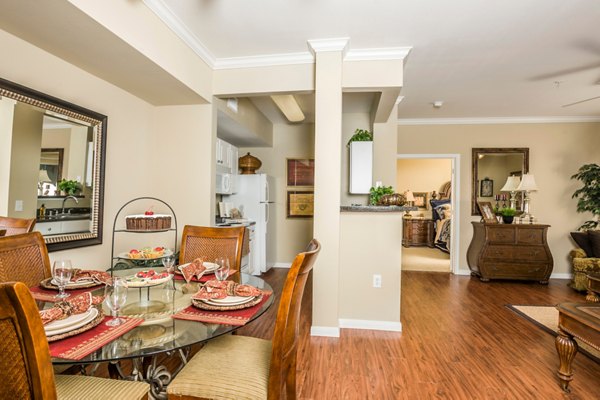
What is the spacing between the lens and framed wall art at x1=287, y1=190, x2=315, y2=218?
553cm

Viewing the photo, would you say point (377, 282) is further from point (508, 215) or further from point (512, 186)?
point (512, 186)

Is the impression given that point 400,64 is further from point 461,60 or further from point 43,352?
point 43,352

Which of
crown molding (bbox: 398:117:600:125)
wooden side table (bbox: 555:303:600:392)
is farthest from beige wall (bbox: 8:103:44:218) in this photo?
crown molding (bbox: 398:117:600:125)

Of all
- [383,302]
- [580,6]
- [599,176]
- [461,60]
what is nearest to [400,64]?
[461,60]

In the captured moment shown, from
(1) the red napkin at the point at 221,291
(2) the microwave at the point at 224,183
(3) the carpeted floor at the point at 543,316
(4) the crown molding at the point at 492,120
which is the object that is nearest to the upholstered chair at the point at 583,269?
(3) the carpeted floor at the point at 543,316

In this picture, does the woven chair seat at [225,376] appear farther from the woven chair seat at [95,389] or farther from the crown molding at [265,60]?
the crown molding at [265,60]

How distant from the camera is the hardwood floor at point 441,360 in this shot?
1966 millimetres

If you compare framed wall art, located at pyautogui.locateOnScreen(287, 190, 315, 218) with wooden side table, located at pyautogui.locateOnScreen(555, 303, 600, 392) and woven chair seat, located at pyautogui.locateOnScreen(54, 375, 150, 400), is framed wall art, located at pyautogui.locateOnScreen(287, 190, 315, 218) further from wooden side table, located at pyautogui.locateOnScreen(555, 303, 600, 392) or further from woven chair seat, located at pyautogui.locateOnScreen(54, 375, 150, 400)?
woven chair seat, located at pyautogui.locateOnScreen(54, 375, 150, 400)

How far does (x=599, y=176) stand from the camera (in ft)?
14.9

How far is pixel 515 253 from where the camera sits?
15.3 feet

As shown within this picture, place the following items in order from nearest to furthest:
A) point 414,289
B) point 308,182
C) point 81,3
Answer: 1. point 81,3
2. point 414,289
3. point 308,182

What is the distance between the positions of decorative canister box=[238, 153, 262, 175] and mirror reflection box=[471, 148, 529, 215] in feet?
11.8

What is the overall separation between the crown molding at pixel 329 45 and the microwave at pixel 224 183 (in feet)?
7.13

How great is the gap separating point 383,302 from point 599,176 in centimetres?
407
